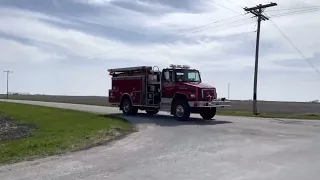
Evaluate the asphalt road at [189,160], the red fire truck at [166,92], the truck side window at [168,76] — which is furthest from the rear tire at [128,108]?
the asphalt road at [189,160]

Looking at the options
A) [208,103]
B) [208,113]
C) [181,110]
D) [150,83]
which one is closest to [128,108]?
[150,83]

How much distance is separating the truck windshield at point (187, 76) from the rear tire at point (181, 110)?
136 cm

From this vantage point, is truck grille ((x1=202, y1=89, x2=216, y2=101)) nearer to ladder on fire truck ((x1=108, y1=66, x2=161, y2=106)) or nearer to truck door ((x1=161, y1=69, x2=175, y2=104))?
truck door ((x1=161, y1=69, x2=175, y2=104))

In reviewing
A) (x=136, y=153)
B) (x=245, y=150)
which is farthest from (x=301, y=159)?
(x=136, y=153)

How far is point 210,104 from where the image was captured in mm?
21969

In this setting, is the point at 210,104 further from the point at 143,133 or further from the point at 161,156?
the point at 161,156

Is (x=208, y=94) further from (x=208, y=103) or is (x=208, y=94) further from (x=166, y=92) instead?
(x=166, y=92)

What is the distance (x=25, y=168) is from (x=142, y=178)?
3.02 meters

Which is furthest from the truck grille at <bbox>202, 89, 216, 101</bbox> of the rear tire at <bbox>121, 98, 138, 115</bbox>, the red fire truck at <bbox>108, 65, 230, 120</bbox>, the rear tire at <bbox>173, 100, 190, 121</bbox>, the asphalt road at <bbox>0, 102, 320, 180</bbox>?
the asphalt road at <bbox>0, 102, 320, 180</bbox>

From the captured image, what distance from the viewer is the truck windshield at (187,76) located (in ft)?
76.4

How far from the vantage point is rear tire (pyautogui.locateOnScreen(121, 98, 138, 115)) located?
26719mm

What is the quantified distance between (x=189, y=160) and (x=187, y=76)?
44.2 feet

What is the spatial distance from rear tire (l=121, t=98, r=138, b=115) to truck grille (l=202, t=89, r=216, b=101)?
Result: 6141mm

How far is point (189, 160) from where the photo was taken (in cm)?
1021
